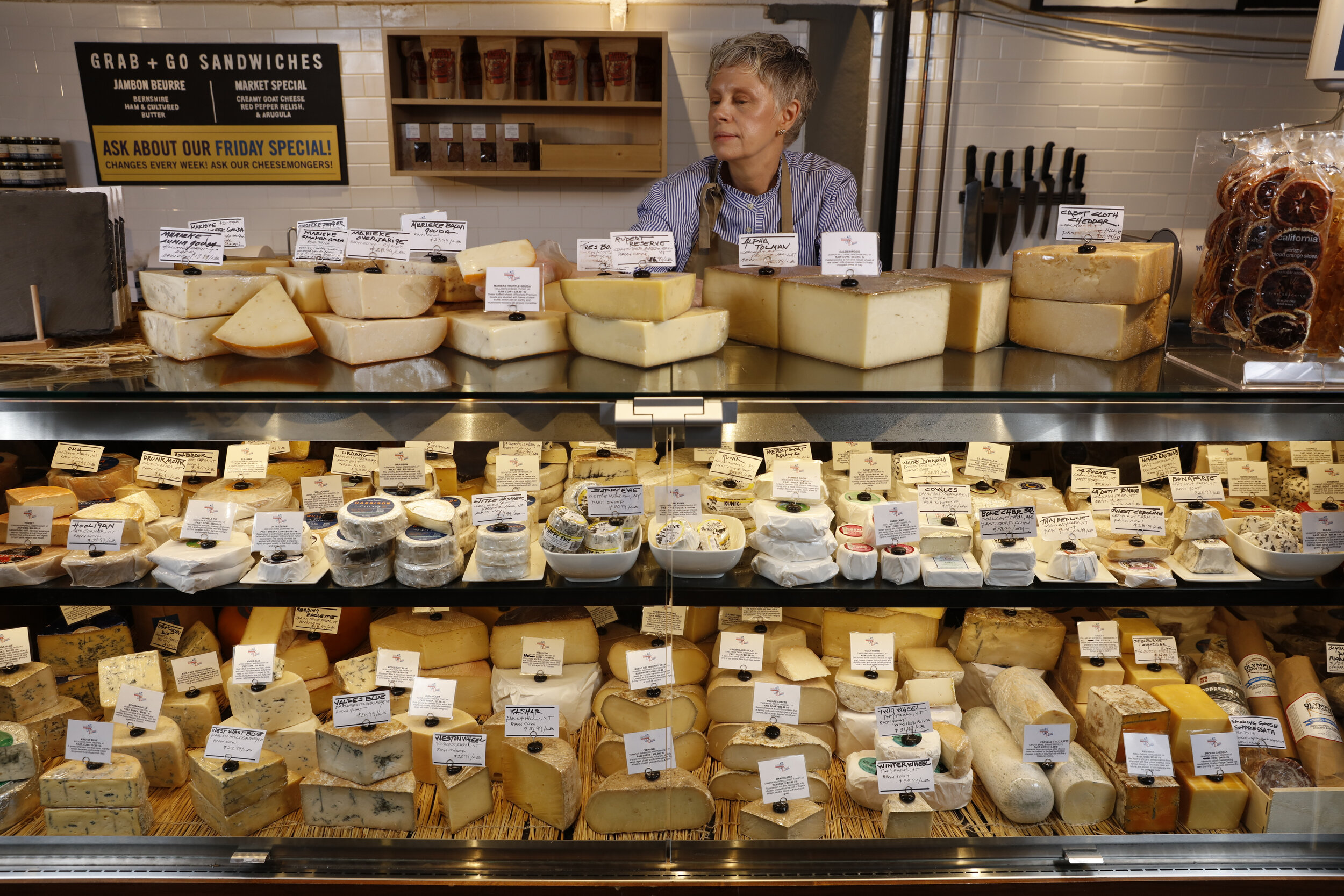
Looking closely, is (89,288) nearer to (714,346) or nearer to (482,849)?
(714,346)

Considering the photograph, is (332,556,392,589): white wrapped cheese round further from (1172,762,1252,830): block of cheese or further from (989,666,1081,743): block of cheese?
(1172,762,1252,830): block of cheese

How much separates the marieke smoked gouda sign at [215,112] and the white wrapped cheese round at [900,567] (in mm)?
5068

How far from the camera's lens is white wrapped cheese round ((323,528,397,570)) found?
1914 millimetres

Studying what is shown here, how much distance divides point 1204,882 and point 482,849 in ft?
5.30

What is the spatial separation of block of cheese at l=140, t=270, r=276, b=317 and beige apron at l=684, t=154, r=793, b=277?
6.53 ft

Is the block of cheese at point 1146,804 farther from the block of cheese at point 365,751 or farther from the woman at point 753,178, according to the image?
the woman at point 753,178

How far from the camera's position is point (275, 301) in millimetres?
1939

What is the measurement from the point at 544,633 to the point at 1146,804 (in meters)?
1.49

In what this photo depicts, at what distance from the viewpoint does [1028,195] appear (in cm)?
559

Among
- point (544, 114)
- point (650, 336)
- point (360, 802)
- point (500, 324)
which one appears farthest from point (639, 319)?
point (544, 114)

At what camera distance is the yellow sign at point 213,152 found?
18.6 feet

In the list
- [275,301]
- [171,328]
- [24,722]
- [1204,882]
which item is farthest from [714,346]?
[24,722]

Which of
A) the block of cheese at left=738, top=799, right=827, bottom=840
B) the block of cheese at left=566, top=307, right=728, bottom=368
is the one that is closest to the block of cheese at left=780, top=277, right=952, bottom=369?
the block of cheese at left=566, top=307, right=728, bottom=368

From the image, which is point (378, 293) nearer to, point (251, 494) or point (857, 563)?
point (251, 494)
